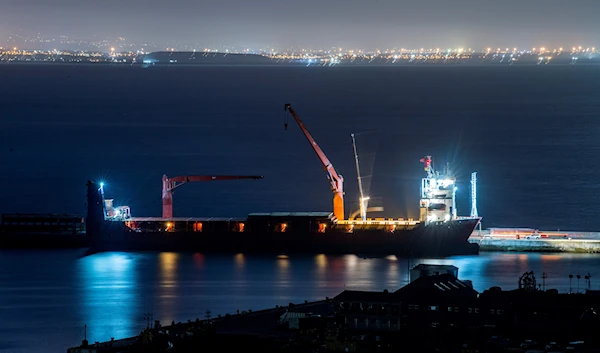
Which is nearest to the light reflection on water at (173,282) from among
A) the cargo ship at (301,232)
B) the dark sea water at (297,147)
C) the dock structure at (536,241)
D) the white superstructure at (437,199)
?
the dock structure at (536,241)

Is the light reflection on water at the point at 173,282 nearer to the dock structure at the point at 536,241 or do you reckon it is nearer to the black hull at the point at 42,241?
the dock structure at the point at 536,241

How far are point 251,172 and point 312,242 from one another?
17594 millimetres

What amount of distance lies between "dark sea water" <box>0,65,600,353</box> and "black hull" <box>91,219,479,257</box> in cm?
95

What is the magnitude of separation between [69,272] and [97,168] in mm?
22890

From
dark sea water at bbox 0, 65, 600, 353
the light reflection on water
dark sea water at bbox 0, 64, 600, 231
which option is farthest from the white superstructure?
dark sea water at bbox 0, 64, 600, 231

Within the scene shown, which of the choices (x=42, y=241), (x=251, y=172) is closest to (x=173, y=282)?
(x=42, y=241)

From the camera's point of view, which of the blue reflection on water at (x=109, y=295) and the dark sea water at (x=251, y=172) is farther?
the dark sea water at (x=251, y=172)

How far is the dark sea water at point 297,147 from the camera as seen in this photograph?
4509cm

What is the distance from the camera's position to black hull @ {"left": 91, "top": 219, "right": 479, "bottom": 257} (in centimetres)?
3512

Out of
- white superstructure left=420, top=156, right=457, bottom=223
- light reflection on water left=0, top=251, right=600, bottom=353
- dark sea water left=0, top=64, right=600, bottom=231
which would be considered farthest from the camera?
dark sea water left=0, top=64, right=600, bottom=231

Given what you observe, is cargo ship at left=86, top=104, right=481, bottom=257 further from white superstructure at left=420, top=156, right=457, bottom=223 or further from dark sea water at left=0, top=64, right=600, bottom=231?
dark sea water at left=0, top=64, right=600, bottom=231

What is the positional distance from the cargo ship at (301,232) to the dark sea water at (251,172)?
107cm

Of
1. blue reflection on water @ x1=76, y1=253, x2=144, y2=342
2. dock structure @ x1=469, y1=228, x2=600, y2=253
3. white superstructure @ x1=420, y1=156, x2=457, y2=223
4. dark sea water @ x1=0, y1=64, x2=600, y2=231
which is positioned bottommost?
blue reflection on water @ x1=76, y1=253, x2=144, y2=342

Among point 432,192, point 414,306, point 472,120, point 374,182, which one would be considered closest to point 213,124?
point 472,120
